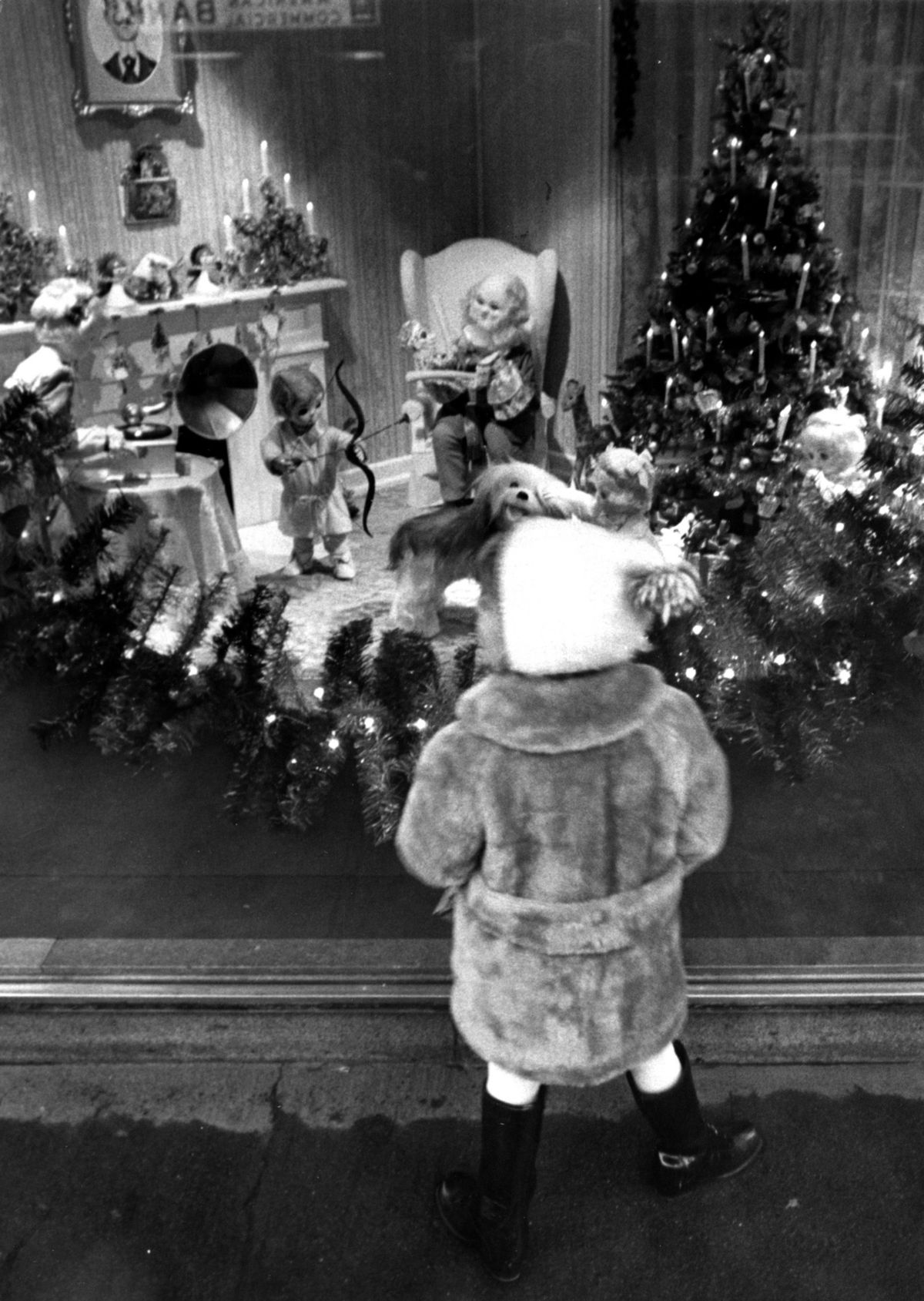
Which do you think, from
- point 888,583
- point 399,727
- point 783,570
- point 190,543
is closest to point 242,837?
point 399,727

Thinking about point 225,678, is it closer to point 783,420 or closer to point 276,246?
point 276,246

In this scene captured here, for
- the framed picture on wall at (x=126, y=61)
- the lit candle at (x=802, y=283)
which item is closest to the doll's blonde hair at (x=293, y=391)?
A: the framed picture on wall at (x=126, y=61)

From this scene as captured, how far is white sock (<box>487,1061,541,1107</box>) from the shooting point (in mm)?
1879

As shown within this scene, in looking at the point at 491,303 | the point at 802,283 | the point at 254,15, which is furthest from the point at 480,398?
the point at 802,283

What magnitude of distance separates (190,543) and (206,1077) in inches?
46.6

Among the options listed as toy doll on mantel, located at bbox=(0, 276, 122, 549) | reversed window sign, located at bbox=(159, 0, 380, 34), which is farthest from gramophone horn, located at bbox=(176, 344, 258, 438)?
reversed window sign, located at bbox=(159, 0, 380, 34)

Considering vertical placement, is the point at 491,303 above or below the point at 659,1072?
above

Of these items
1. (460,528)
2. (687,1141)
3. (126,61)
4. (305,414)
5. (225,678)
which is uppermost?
(126,61)

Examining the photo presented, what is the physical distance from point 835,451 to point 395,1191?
7.02 feet

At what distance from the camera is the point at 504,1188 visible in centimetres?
195

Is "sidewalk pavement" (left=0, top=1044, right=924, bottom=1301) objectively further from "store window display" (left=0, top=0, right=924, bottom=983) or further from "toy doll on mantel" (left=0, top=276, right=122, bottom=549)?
"toy doll on mantel" (left=0, top=276, right=122, bottom=549)

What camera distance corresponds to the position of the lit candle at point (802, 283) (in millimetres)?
3518

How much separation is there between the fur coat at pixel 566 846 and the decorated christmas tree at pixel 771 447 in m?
1.12

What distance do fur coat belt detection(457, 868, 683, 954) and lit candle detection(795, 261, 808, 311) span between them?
2324 millimetres
